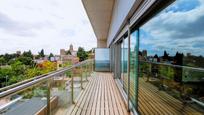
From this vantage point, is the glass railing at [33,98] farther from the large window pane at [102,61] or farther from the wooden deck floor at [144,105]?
the large window pane at [102,61]

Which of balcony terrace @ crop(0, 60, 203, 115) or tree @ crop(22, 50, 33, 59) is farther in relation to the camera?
tree @ crop(22, 50, 33, 59)

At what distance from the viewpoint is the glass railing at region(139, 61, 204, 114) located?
129 centimetres

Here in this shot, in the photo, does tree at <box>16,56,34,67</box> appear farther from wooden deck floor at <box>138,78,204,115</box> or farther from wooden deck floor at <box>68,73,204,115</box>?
wooden deck floor at <box>138,78,204,115</box>

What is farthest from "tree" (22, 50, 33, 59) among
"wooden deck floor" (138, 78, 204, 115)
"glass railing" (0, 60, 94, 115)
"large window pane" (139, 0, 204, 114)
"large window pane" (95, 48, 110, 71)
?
"large window pane" (139, 0, 204, 114)

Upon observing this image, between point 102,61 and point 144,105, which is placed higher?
point 102,61

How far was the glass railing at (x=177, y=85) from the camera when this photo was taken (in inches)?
50.7

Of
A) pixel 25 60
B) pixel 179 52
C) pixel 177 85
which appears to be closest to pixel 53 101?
pixel 177 85

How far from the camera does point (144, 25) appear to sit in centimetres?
276

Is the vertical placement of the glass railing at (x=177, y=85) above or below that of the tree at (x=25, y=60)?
above

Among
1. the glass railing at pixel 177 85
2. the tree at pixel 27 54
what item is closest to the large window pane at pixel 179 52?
the glass railing at pixel 177 85

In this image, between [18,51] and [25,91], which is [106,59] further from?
[18,51]

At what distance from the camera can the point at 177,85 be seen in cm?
160

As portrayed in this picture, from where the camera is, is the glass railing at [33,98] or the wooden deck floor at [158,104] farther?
the wooden deck floor at [158,104]

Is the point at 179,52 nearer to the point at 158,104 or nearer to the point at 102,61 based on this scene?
the point at 158,104
